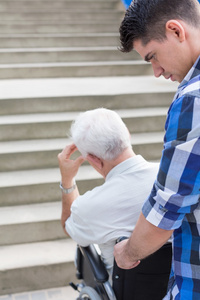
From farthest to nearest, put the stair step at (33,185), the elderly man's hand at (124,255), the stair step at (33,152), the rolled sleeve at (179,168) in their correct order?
the stair step at (33,152) → the stair step at (33,185) → the elderly man's hand at (124,255) → the rolled sleeve at (179,168)

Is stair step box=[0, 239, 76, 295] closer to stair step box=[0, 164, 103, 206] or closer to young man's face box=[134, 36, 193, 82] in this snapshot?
stair step box=[0, 164, 103, 206]

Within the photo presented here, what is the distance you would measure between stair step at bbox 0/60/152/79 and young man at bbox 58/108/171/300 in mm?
3320

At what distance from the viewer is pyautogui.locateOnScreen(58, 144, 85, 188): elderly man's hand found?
1865 mm

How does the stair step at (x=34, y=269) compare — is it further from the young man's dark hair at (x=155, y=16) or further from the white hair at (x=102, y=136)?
the young man's dark hair at (x=155, y=16)

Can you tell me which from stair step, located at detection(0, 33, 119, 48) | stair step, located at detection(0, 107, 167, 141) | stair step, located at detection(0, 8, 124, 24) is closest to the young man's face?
stair step, located at detection(0, 107, 167, 141)

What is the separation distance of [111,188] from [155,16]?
765 millimetres

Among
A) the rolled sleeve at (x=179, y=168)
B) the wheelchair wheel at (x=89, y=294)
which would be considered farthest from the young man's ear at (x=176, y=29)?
the wheelchair wheel at (x=89, y=294)

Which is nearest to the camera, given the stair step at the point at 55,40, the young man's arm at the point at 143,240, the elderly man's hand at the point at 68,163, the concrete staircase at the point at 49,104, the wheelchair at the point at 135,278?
the young man's arm at the point at 143,240

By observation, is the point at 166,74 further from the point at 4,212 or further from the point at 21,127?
the point at 21,127

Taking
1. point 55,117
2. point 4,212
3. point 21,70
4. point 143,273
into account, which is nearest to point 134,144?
point 55,117

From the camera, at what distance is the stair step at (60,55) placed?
5.01 meters

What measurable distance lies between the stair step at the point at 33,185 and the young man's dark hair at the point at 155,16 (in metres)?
2.37

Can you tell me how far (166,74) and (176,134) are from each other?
22 cm

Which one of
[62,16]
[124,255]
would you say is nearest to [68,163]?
[124,255]
